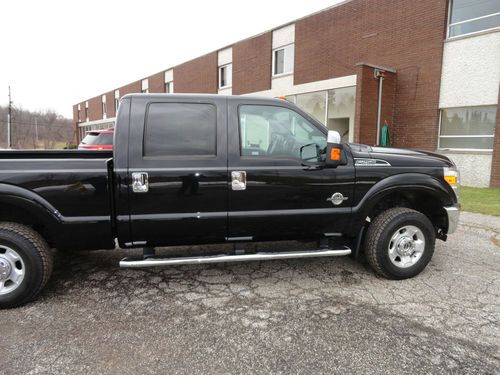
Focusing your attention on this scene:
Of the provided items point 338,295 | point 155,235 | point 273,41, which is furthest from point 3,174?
point 273,41

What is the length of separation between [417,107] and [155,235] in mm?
11925

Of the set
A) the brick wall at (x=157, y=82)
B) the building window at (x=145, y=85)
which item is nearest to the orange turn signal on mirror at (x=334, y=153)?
the brick wall at (x=157, y=82)

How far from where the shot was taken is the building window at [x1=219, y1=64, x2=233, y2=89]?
840 inches

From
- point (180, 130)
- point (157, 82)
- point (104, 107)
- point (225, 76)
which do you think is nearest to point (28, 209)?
point (180, 130)

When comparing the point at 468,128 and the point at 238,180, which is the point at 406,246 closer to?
the point at 238,180

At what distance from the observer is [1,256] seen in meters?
3.10

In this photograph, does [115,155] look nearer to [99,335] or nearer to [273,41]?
[99,335]

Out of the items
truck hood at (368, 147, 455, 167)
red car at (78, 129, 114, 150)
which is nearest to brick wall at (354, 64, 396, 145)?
red car at (78, 129, 114, 150)

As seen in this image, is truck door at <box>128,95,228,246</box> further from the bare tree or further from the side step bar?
the bare tree

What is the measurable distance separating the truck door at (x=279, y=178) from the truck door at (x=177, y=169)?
0.14 metres

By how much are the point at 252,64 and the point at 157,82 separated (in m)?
13.2

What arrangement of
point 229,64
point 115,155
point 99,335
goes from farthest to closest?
point 229,64 < point 115,155 < point 99,335

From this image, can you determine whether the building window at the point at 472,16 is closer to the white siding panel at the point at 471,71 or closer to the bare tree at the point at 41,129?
the white siding panel at the point at 471,71

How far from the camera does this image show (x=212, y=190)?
3.33 metres
